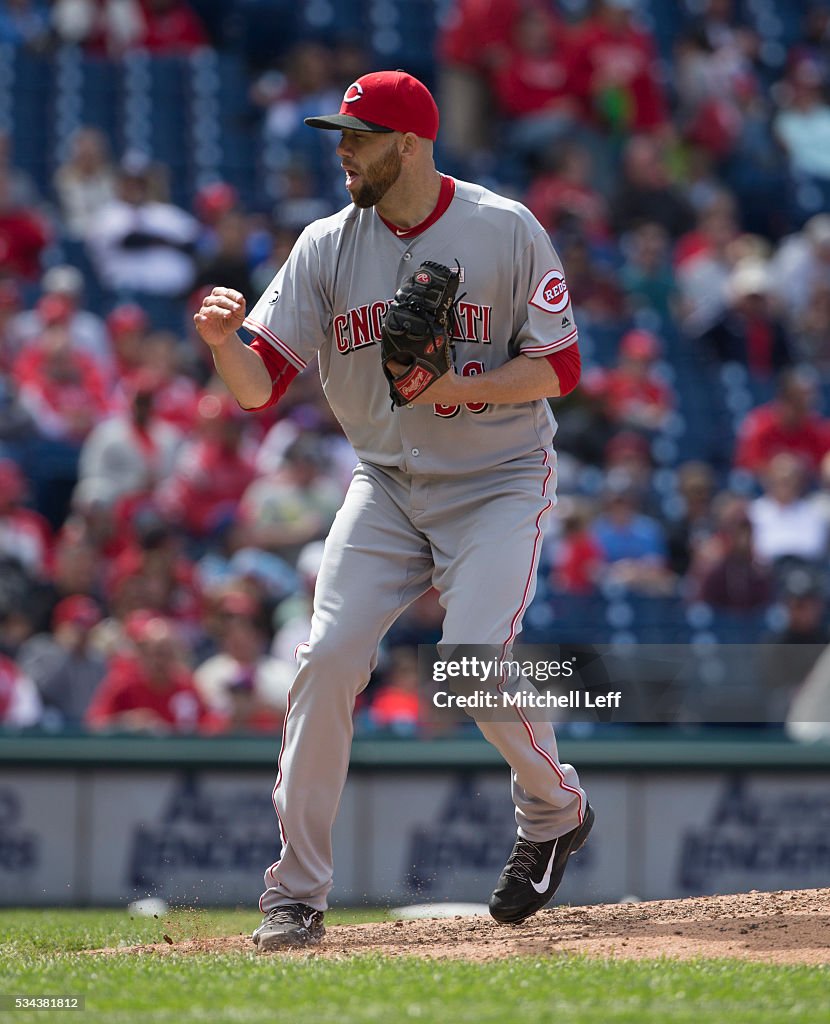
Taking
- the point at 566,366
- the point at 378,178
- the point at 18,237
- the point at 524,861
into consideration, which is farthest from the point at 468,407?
the point at 18,237

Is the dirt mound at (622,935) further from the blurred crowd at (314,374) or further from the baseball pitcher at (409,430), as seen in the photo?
the blurred crowd at (314,374)

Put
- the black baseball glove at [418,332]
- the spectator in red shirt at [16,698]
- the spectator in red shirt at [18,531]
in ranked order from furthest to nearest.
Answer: the spectator in red shirt at [18,531] < the spectator in red shirt at [16,698] < the black baseball glove at [418,332]

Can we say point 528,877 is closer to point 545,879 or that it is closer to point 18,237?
point 545,879

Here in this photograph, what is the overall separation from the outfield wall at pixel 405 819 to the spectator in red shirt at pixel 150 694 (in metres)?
0.34

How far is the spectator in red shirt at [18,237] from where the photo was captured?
11062 mm

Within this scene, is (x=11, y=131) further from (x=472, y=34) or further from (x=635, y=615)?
(x=635, y=615)

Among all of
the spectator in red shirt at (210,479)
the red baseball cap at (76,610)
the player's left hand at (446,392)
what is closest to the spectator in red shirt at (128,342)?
the spectator in red shirt at (210,479)

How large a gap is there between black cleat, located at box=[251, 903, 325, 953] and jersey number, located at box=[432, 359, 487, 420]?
1.34 meters

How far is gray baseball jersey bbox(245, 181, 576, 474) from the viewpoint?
4.61 metres

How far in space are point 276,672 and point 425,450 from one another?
149 inches

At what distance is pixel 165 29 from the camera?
528 inches

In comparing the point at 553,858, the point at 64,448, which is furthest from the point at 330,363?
the point at 64,448

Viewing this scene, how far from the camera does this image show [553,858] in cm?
476

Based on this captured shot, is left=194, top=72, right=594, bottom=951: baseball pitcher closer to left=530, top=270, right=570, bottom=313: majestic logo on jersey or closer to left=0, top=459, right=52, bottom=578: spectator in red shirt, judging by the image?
left=530, top=270, right=570, bottom=313: majestic logo on jersey
